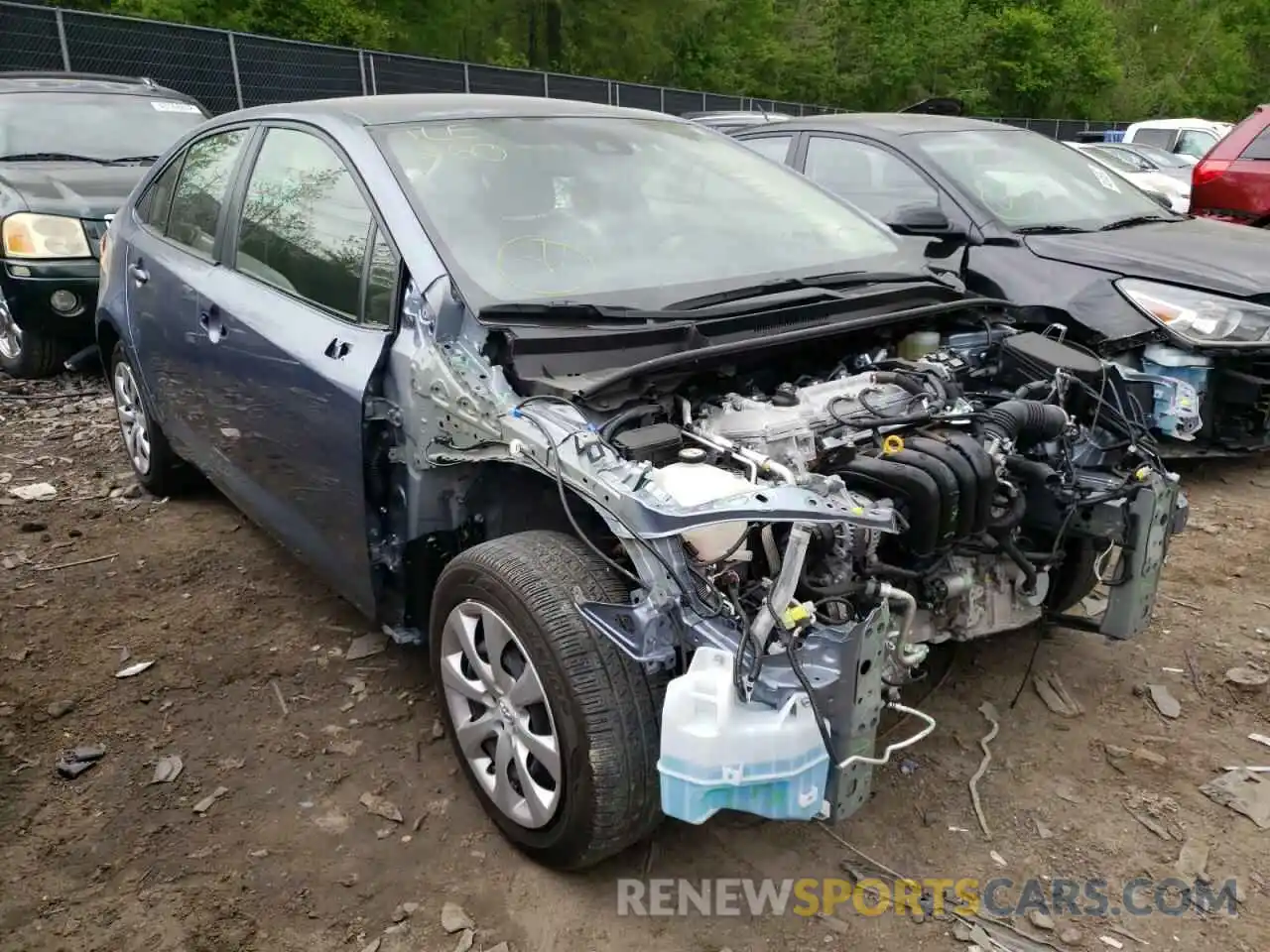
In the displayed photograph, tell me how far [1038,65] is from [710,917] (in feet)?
135

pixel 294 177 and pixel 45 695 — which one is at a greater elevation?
pixel 294 177

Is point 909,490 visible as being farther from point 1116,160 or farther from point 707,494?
point 1116,160

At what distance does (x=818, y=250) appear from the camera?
11.1ft

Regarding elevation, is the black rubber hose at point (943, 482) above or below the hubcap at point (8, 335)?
above

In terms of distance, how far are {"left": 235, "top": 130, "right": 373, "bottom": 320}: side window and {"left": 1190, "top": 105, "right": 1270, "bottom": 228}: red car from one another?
26.2 ft

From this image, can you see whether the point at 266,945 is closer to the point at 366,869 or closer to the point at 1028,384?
the point at 366,869

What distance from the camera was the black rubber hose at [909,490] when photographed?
7.80 ft

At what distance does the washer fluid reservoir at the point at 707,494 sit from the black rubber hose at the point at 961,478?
515 millimetres

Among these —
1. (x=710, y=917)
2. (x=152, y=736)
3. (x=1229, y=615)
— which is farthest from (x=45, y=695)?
(x=1229, y=615)

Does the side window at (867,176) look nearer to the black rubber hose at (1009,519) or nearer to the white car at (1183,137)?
the black rubber hose at (1009,519)

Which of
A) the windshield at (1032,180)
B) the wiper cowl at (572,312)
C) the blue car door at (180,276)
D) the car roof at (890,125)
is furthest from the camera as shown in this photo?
the car roof at (890,125)

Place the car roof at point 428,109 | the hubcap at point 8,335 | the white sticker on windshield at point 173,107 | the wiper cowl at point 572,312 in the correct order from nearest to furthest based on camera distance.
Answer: the wiper cowl at point 572,312 → the car roof at point 428,109 → the hubcap at point 8,335 → the white sticker on windshield at point 173,107

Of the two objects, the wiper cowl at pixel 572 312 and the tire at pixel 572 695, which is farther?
the wiper cowl at pixel 572 312

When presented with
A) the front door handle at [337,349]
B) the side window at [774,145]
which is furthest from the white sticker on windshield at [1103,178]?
the front door handle at [337,349]
